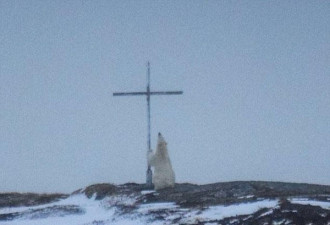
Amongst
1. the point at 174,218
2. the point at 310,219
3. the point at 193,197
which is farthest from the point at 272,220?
the point at 193,197

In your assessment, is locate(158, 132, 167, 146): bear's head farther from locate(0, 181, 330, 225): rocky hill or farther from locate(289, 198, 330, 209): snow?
locate(289, 198, 330, 209): snow

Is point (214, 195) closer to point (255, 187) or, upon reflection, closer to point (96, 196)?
point (255, 187)

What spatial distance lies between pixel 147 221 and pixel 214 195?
6797mm

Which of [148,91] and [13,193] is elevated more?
[148,91]

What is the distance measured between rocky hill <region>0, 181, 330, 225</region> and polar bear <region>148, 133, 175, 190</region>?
84 centimetres

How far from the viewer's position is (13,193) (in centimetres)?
4016

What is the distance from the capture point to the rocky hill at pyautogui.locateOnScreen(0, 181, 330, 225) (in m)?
14.8

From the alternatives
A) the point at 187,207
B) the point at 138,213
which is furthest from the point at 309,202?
the point at 138,213

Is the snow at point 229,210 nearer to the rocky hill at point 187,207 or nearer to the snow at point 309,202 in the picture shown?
the rocky hill at point 187,207

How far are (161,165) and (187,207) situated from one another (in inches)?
306

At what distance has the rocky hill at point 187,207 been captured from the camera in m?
14.8

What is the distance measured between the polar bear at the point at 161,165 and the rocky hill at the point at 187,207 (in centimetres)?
84

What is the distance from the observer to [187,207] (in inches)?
760

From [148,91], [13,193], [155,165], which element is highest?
[148,91]
